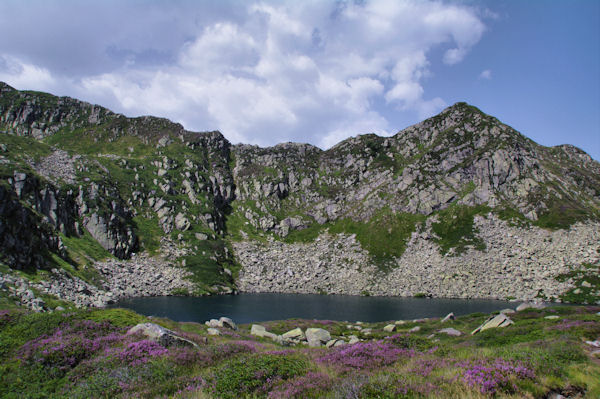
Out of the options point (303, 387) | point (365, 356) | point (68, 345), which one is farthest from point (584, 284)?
point (68, 345)

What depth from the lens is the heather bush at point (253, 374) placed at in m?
9.70

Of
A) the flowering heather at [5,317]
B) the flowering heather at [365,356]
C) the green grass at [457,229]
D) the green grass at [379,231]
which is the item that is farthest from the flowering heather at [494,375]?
the green grass at [457,229]

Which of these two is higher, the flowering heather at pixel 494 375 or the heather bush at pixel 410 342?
the flowering heather at pixel 494 375

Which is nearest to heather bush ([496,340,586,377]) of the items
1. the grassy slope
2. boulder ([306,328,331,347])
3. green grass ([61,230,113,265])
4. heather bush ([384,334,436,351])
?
the grassy slope

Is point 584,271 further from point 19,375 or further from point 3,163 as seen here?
point 3,163

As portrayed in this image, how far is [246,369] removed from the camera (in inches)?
420

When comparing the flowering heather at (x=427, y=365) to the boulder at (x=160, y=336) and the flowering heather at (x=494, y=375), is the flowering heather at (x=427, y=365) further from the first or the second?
the boulder at (x=160, y=336)

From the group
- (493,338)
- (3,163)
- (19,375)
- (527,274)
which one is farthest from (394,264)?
(3,163)

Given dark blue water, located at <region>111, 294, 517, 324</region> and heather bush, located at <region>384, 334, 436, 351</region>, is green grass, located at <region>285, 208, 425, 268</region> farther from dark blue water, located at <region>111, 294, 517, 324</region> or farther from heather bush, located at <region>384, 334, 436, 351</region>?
heather bush, located at <region>384, 334, 436, 351</region>

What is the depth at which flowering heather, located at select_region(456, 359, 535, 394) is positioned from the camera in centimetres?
829

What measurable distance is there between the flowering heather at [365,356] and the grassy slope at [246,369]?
0.16ft

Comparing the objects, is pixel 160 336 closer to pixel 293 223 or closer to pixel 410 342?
pixel 410 342

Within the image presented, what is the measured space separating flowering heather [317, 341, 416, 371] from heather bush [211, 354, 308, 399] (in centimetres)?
211

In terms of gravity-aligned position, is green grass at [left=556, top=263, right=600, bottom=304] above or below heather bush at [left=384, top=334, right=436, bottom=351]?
below
